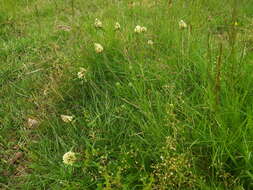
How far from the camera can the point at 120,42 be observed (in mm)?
2059

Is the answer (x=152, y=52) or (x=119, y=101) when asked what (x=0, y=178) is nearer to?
(x=119, y=101)

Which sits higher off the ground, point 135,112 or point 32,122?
point 135,112

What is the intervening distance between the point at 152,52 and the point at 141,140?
0.88 m

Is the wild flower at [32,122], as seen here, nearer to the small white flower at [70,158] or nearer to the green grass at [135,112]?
the green grass at [135,112]

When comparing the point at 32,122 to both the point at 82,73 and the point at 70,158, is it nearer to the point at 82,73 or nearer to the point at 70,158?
the point at 82,73

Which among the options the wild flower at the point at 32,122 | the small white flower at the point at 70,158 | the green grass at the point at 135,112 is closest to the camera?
the green grass at the point at 135,112

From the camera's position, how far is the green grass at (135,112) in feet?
3.73

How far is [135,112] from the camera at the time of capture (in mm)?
1469

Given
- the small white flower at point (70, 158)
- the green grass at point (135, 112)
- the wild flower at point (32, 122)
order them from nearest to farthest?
1. the green grass at point (135, 112)
2. the small white flower at point (70, 158)
3. the wild flower at point (32, 122)

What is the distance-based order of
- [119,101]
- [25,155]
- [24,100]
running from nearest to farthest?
[25,155] → [119,101] → [24,100]

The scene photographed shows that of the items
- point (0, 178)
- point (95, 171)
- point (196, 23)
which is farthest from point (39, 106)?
point (196, 23)

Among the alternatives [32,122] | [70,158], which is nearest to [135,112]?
[70,158]

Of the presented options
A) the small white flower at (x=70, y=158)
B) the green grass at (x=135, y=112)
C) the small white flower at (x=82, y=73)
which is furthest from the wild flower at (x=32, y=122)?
the small white flower at (x=70, y=158)

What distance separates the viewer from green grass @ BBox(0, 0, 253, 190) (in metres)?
1.14
